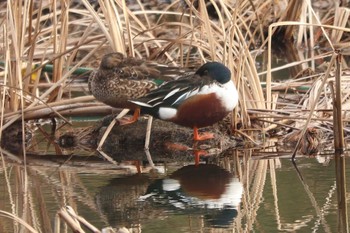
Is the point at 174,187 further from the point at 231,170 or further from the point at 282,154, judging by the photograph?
the point at 282,154

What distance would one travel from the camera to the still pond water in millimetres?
6090

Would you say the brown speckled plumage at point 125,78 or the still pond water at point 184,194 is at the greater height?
the brown speckled plumage at point 125,78

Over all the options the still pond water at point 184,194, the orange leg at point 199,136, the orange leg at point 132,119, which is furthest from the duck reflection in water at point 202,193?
the orange leg at point 132,119

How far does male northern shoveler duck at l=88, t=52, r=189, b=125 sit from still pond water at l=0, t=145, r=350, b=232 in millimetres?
648

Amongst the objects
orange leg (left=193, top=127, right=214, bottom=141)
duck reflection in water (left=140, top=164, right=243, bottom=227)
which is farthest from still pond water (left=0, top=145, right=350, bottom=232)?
orange leg (left=193, top=127, right=214, bottom=141)

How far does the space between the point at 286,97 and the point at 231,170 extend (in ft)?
7.03

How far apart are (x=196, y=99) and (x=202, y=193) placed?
4.83 feet

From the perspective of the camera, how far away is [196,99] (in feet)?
27.2

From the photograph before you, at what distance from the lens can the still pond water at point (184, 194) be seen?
20.0 ft

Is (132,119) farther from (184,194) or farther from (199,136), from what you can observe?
(184,194)

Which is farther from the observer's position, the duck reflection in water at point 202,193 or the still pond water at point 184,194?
the duck reflection in water at point 202,193

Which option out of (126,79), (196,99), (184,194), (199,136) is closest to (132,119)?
(126,79)

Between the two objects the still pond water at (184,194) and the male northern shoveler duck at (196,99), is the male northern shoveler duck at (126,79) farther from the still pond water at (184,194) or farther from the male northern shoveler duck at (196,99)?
the still pond water at (184,194)

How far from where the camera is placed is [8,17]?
8.55 m
